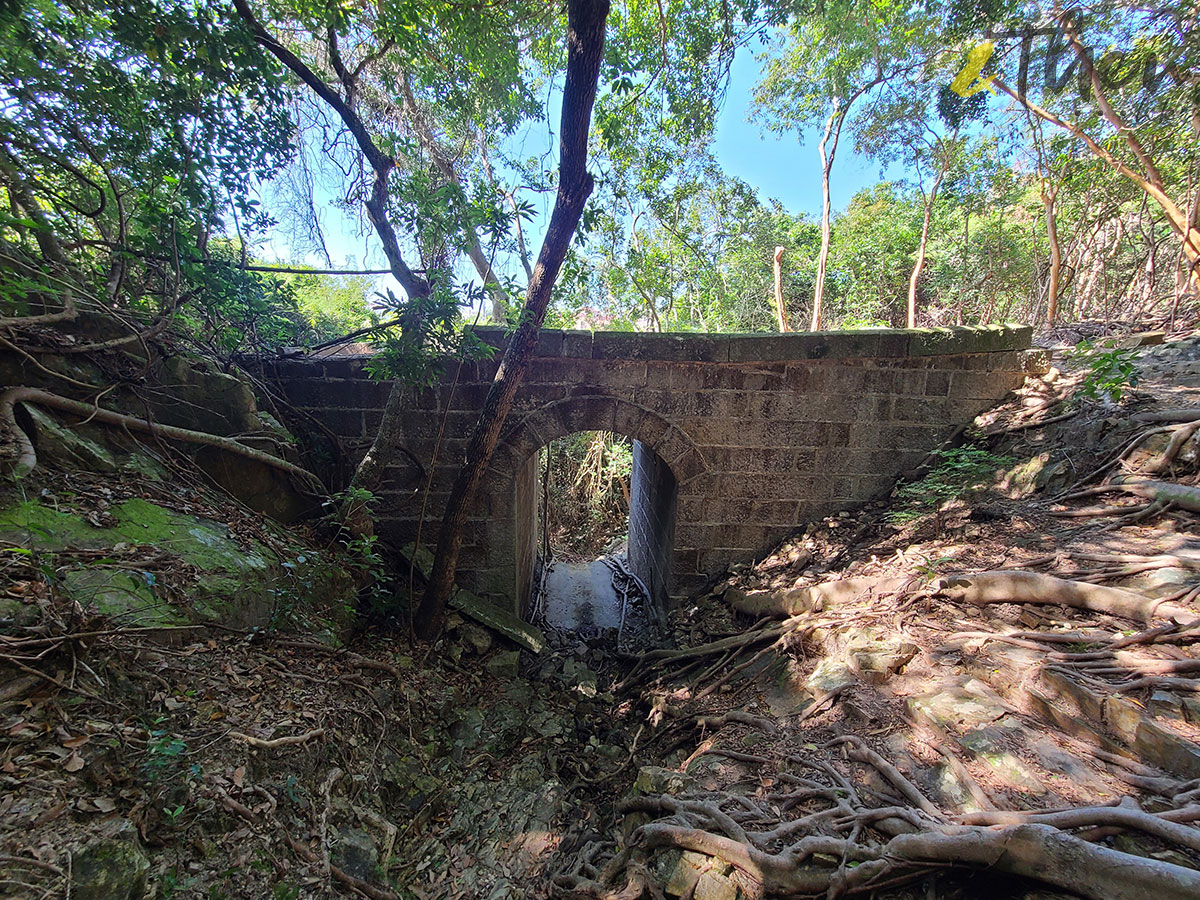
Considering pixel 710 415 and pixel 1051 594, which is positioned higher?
pixel 710 415

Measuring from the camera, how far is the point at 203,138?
2.99m

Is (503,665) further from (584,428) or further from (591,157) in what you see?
(591,157)

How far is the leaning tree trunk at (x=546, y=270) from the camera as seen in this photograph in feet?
9.26

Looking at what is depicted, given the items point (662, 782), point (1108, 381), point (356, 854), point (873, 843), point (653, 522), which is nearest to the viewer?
point (873, 843)

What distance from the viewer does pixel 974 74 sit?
6.51m

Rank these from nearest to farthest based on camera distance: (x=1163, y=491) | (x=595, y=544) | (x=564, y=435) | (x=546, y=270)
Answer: (x=1163, y=491) → (x=546, y=270) → (x=564, y=435) → (x=595, y=544)

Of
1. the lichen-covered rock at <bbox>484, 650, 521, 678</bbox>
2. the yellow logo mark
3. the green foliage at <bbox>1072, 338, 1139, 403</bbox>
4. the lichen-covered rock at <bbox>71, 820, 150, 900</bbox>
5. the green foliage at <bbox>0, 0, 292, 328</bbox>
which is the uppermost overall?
the yellow logo mark

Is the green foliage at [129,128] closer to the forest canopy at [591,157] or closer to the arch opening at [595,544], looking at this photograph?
the forest canopy at [591,157]

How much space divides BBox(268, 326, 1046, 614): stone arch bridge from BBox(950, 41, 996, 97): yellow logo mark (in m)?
4.72

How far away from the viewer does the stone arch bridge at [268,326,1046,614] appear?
163 inches

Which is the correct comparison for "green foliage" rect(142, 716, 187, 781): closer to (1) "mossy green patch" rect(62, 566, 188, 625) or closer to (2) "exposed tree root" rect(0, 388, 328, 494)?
(1) "mossy green patch" rect(62, 566, 188, 625)

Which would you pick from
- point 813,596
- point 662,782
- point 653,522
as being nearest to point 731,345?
point 813,596

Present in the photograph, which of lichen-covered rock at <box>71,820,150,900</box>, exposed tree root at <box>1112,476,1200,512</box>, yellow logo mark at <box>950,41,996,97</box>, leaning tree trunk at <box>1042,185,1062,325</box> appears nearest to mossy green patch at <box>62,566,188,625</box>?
lichen-covered rock at <box>71,820,150,900</box>

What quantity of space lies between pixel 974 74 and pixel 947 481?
21.1 ft
